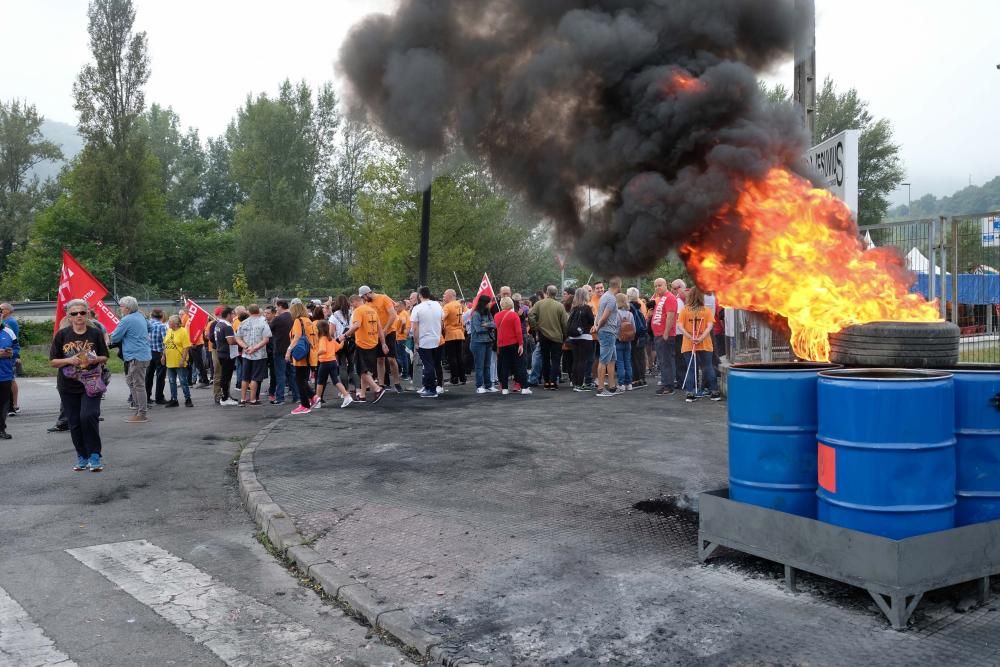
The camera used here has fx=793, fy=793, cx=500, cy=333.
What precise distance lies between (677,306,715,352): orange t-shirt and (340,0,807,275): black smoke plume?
5008mm

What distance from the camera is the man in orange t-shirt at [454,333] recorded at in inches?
586

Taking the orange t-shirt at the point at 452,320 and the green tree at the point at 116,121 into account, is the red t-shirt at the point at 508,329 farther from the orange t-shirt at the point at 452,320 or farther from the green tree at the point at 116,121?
the green tree at the point at 116,121

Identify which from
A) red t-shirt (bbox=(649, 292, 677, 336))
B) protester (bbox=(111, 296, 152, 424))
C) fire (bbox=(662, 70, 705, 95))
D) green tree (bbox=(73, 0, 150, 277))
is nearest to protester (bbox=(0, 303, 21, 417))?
protester (bbox=(111, 296, 152, 424))

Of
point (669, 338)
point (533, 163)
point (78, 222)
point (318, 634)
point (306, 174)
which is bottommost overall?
point (318, 634)

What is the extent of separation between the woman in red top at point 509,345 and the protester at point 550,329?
648 mm

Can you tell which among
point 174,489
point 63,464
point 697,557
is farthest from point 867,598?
point 63,464

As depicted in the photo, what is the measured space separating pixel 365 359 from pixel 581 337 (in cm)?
376

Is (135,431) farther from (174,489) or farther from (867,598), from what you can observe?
(867,598)

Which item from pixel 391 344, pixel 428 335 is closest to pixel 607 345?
pixel 428 335

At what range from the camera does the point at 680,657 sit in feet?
12.1

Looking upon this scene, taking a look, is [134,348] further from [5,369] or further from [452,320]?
[452,320]

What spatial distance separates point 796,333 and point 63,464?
776 centimetres

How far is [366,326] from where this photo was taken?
42.3 feet

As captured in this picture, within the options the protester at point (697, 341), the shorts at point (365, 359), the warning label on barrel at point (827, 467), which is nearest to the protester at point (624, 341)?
the protester at point (697, 341)
